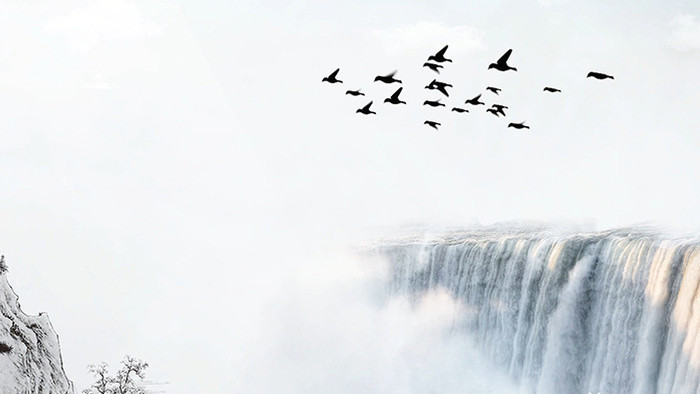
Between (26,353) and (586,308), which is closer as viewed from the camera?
(26,353)

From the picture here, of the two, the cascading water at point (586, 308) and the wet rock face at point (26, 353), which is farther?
the cascading water at point (586, 308)

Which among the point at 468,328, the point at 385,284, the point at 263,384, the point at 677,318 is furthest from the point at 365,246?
the point at 677,318

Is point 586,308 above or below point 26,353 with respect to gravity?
above

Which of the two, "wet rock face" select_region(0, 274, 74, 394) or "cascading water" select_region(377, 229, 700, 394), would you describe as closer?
"wet rock face" select_region(0, 274, 74, 394)
